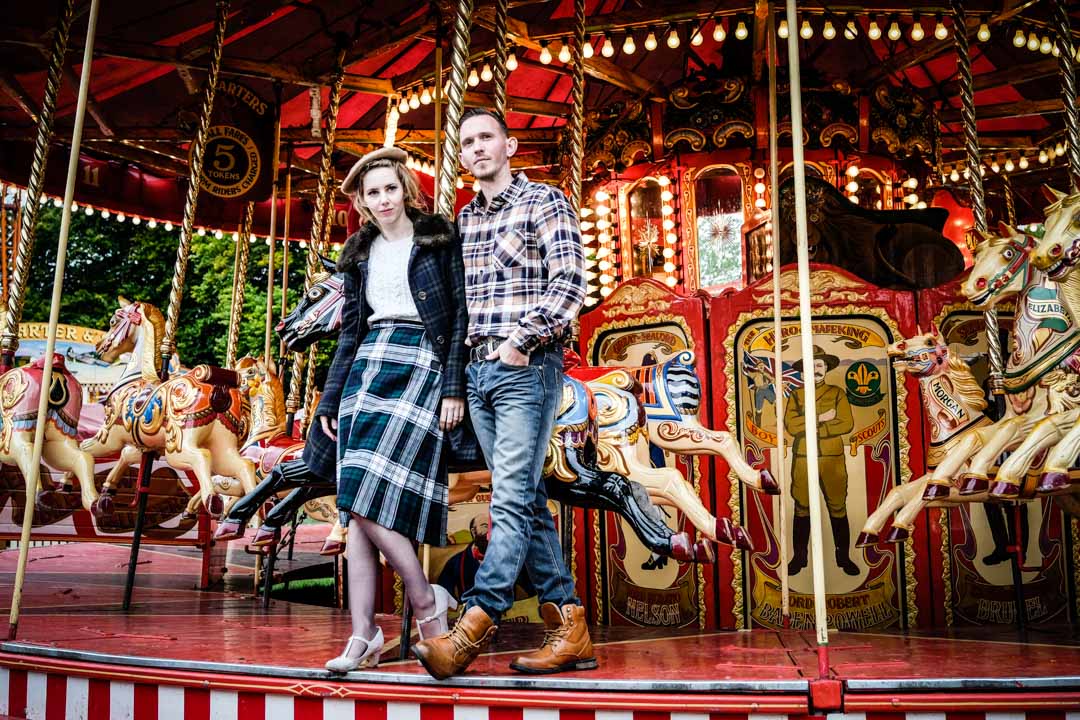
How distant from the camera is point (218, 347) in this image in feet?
81.3

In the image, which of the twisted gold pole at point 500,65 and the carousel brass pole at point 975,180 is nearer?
the twisted gold pole at point 500,65

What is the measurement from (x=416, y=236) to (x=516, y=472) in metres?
0.95

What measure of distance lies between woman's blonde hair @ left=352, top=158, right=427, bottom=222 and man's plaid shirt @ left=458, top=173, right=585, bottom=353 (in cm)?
27

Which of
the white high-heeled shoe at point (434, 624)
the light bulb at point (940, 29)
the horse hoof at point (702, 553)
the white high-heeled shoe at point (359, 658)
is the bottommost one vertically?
the white high-heeled shoe at point (359, 658)

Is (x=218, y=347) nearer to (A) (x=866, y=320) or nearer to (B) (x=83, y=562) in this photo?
(B) (x=83, y=562)

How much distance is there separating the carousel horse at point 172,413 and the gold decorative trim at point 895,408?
3417 millimetres

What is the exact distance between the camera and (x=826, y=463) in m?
6.74

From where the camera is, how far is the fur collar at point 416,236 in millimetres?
3588

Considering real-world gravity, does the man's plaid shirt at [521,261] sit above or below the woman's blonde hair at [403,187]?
below

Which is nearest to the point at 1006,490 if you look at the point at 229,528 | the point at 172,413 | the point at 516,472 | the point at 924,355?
the point at 924,355

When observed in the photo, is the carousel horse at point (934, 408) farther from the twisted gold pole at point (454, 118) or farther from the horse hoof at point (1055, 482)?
the twisted gold pole at point (454, 118)

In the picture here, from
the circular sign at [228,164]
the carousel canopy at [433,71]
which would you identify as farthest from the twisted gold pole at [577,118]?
the circular sign at [228,164]

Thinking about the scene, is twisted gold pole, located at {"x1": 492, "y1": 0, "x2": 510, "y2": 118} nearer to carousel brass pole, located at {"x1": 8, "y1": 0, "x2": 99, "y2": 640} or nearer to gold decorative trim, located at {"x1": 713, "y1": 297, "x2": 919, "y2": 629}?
carousel brass pole, located at {"x1": 8, "y1": 0, "x2": 99, "y2": 640}

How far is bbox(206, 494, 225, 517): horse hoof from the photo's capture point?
6707 mm
